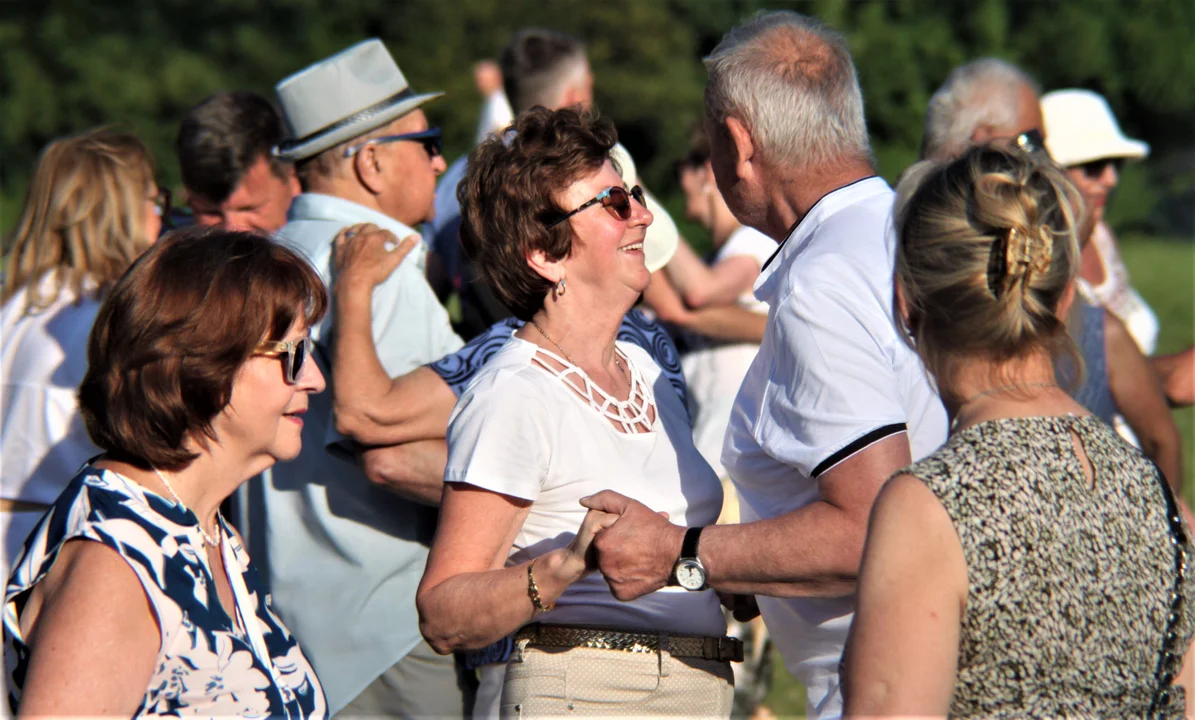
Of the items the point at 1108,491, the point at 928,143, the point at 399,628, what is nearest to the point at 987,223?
the point at 1108,491

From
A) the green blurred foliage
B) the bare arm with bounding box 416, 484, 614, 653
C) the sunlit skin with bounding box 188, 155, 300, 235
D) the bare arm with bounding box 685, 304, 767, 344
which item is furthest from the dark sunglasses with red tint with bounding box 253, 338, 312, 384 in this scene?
the green blurred foliage

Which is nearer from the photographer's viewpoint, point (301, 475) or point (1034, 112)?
point (301, 475)

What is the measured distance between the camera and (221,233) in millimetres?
2377

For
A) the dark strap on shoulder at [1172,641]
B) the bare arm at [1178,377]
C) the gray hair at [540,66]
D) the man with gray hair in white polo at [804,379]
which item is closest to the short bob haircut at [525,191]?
the man with gray hair in white polo at [804,379]

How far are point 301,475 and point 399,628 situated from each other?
19.3 inches

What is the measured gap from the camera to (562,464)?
2.45 meters

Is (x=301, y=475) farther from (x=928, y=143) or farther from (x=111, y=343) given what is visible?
(x=928, y=143)

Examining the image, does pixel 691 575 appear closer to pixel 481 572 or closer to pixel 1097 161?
pixel 481 572

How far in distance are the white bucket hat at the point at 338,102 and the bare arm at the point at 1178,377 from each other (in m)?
2.60

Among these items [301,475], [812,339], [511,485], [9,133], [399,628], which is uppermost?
[812,339]

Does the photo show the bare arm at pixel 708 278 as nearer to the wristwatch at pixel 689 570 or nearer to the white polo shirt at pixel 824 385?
the white polo shirt at pixel 824 385

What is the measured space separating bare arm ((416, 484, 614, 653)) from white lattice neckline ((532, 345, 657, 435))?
0.28 metres

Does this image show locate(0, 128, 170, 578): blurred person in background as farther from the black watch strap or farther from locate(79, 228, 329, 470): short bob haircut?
the black watch strap

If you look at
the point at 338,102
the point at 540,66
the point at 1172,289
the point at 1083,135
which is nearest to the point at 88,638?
the point at 338,102
